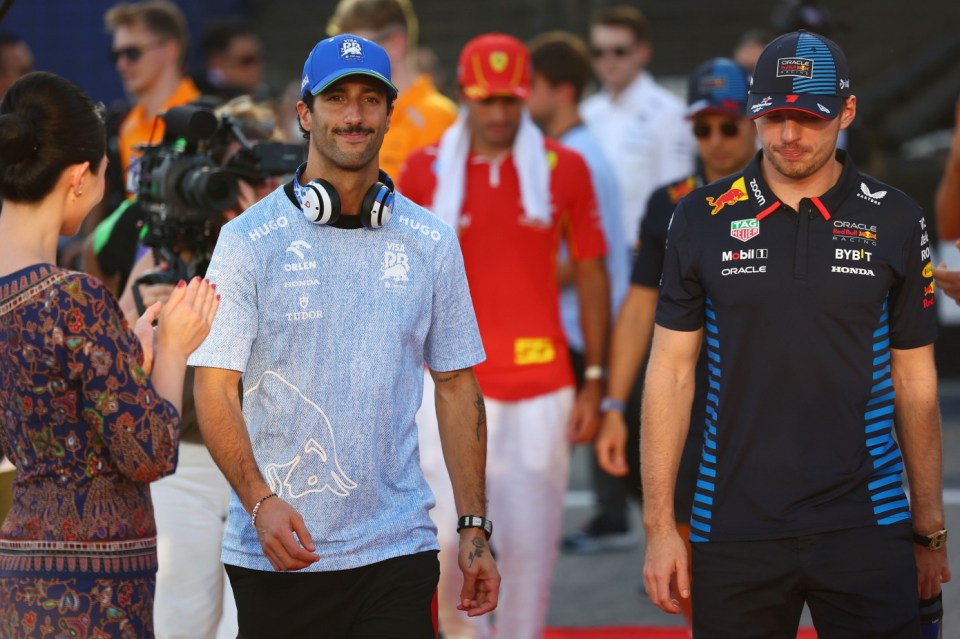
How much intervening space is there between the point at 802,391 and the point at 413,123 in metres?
3.59

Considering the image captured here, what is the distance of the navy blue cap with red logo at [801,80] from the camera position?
4.18 m

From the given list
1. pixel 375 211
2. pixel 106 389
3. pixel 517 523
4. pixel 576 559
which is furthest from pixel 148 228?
pixel 576 559

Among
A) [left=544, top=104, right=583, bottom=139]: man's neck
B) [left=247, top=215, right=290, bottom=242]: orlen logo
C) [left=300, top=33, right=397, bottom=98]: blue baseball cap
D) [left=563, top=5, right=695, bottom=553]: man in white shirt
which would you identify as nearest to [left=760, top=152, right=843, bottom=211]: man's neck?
[left=300, top=33, right=397, bottom=98]: blue baseball cap

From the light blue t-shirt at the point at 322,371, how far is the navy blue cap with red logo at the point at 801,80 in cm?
109

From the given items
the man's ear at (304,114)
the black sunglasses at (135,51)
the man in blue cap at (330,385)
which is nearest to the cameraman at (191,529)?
the man's ear at (304,114)

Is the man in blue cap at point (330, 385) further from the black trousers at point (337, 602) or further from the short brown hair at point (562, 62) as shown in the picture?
the short brown hair at point (562, 62)

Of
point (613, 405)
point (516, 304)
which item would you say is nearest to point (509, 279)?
point (516, 304)

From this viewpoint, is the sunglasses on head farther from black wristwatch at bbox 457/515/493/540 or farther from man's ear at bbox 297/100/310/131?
black wristwatch at bbox 457/515/493/540

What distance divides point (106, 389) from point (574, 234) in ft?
10.9

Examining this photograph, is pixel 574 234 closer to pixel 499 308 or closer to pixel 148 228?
pixel 499 308

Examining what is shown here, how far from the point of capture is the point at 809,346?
4.16 meters

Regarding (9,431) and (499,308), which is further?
(499,308)

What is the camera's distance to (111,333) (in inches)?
145

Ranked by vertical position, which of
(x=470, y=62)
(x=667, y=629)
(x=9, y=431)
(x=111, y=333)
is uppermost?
(x=470, y=62)
